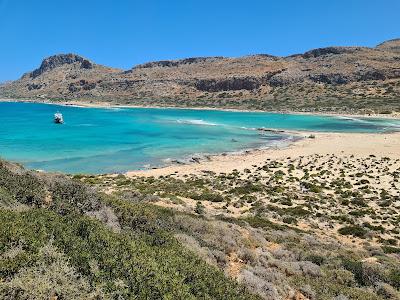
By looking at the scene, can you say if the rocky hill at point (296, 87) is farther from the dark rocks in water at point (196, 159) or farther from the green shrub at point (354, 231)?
the green shrub at point (354, 231)

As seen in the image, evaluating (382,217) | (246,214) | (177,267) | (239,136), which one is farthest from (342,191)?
(239,136)

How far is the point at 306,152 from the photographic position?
151 ft

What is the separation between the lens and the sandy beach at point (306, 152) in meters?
36.1

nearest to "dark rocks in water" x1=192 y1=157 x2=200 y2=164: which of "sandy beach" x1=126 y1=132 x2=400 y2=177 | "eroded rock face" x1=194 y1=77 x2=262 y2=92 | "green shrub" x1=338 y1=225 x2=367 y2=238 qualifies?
"sandy beach" x1=126 y1=132 x2=400 y2=177

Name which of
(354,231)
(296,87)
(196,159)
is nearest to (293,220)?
(354,231)

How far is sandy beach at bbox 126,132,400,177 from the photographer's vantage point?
36094 millimetres

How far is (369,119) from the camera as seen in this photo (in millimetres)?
93625

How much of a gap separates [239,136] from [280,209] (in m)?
44.2

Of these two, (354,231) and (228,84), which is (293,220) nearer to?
(354,231)

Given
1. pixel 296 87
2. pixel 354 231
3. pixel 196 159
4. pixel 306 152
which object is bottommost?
pixel 196 159

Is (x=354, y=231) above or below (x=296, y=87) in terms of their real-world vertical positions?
below

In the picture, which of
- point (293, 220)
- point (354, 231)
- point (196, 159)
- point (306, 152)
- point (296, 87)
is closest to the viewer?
point (354, 231)

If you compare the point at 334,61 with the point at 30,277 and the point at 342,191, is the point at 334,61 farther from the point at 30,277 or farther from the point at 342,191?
the point at 30,277

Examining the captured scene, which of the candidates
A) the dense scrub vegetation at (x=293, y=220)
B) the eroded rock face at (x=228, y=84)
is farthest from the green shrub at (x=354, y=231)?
the eroded rock face at (x=228, y=84)
